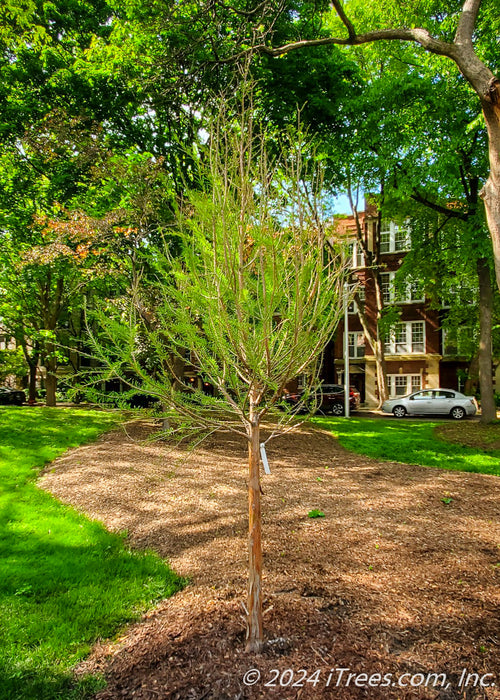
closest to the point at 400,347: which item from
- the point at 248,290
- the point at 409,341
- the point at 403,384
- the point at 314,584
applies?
the point at 409,341

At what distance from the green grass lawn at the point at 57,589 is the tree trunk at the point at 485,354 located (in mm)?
13380

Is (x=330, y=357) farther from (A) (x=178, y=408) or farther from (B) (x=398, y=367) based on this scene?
(A) (x=178, y=408)

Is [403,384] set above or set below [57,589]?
above

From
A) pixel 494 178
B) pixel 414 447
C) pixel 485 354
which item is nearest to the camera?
pixel 494 178

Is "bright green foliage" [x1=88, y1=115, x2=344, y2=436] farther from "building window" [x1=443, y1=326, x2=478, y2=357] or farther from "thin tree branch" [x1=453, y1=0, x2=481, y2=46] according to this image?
"building window" [x1=443, y1=326, x2=478, y2=357]

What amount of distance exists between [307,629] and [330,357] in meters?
30.7

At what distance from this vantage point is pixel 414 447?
10938 millimetres

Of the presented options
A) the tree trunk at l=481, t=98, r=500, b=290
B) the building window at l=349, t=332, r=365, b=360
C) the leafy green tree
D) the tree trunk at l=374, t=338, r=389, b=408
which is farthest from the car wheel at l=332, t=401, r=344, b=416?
the tree trunk at l=481, t=98, r=500, b=290

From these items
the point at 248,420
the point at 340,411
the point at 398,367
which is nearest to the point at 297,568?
the point at 248,420

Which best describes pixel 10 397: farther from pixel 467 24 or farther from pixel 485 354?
pixel 467 24

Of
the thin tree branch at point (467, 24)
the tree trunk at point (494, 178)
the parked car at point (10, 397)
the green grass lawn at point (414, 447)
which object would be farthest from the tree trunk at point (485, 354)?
the parked car at point (10, 397)

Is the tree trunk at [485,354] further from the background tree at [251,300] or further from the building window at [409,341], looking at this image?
the building window at [409,341]

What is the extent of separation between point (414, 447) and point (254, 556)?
928 centimetres

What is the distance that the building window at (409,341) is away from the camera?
29734 mm
